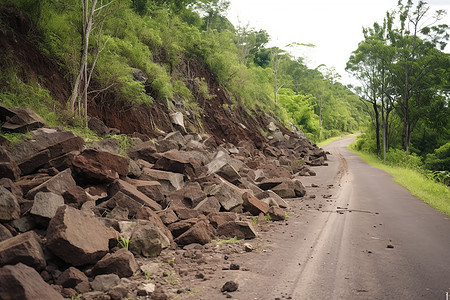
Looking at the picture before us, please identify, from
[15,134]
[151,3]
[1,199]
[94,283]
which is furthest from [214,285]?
[151,3]

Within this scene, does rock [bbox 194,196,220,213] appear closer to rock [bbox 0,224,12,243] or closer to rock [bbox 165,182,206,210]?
rock [bbox 165,182,206,210]

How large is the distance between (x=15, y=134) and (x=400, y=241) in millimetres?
8685

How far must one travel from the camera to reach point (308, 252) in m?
6.30

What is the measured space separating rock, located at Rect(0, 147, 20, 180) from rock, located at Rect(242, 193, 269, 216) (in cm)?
512

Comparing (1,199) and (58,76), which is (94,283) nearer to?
(1,199)

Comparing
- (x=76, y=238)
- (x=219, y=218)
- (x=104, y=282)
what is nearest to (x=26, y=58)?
(x=219, y=218)

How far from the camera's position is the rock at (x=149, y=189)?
7719 millimetres

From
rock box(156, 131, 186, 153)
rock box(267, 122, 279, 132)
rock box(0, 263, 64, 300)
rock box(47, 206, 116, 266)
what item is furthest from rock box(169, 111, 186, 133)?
rock box(267, 122, 279, 132)

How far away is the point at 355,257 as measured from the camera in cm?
605

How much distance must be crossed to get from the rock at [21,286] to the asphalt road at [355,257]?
2.25 m

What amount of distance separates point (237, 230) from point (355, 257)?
228cm

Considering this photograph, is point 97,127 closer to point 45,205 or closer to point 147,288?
point 45,205

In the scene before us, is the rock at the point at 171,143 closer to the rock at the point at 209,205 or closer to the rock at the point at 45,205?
the rock at the point at 209,205

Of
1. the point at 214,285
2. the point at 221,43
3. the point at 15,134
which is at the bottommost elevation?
the point at 214,285
